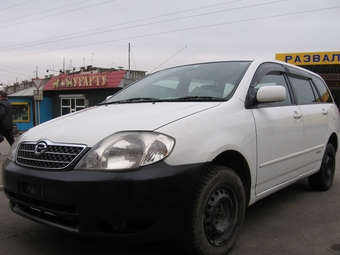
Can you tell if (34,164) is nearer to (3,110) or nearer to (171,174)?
(171,174)

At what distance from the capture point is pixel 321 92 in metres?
4.66

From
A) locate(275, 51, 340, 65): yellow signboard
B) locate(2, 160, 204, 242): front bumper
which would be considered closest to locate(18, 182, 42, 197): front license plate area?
locate(2, 160, 204, 242): front bumper

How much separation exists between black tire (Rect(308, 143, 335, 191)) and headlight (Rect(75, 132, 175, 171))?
3.04 meters

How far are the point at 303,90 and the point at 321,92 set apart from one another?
30.1 inches

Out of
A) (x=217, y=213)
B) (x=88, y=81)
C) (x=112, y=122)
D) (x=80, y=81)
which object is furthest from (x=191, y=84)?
(x=80, y=81)

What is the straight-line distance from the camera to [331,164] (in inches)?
184

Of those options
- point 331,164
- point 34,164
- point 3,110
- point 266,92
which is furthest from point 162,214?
point 3,110

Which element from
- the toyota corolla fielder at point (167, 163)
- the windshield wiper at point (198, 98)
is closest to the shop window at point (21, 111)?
the toyota corolla fielder at point (167, 163)

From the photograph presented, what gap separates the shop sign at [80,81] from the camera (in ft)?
75.9

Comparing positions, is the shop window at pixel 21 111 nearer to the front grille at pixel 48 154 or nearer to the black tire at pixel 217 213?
the front grille at pixel 48 154

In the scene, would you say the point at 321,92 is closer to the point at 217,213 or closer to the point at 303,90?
the point at 303,90

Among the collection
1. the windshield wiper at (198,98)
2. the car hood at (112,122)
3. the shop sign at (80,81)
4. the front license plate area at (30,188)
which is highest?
the shop sign at (80,81)

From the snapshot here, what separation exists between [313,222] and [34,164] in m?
2.68

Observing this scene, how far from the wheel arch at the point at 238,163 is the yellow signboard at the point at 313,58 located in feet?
53.1
